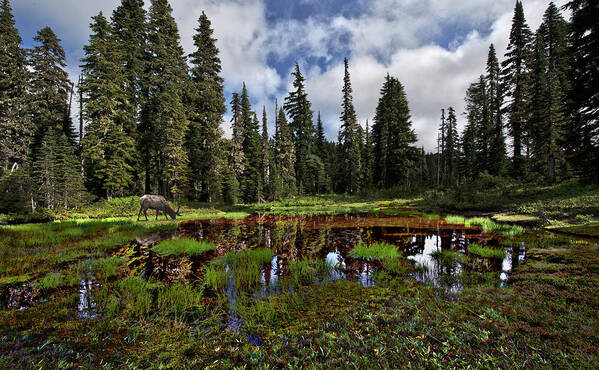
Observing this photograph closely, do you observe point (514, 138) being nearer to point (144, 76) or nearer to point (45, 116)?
point (144, 76)

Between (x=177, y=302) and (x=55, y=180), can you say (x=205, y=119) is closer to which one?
(x=55, y=180)

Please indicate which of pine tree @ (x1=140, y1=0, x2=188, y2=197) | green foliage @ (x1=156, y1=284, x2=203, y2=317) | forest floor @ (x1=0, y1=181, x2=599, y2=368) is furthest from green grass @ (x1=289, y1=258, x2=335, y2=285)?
pine tree @ (x1=140, y1=0, x2=188, y2=197)

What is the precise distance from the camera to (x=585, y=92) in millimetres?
14789

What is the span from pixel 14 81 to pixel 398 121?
53620mm

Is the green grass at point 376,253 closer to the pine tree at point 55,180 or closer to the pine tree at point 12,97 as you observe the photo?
the pine tree at point 55,180

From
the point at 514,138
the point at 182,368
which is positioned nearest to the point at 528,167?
the point at 514,138

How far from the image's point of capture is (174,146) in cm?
2627

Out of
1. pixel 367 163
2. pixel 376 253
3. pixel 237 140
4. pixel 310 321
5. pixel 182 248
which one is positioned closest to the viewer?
pixel 310 321

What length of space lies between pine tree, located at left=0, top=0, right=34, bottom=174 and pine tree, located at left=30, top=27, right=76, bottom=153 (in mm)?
1110

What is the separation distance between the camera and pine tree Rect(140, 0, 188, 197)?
86.7 feet

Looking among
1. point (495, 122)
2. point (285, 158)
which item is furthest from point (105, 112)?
point (495, 122)

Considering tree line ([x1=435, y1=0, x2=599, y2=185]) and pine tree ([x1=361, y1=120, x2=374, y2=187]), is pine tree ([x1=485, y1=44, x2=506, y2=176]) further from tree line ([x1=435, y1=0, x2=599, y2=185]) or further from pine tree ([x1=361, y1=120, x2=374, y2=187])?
pine tree ([x1=361, y1=120, x2=374, y2=187])

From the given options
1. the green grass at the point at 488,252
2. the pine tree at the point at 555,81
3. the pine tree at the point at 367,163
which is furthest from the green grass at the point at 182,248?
the pine tree at the point at 367,163

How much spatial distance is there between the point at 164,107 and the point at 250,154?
1661 centimetres
